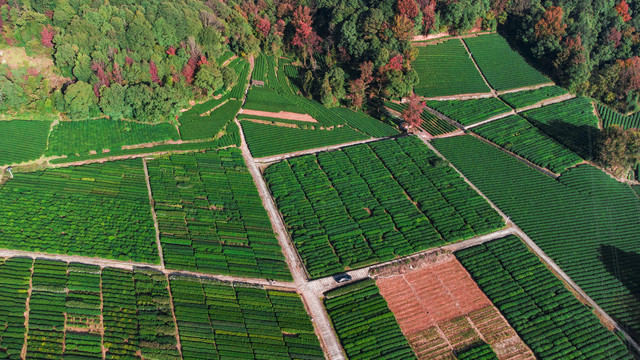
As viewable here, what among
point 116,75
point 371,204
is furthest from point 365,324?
point 116,75

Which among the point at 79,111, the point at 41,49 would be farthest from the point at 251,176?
the point at 41,49

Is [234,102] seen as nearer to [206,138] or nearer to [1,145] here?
[206,138]

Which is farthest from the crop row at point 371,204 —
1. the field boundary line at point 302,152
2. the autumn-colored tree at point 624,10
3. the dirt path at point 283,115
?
the autumn-colored tree at point 624,10

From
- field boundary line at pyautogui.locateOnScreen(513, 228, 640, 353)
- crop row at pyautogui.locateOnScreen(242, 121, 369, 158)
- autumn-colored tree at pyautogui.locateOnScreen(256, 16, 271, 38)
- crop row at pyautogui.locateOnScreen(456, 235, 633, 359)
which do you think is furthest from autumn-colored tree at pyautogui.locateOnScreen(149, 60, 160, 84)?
field boundary line at pyautogui.locateOnScreen(513, 228, 640, 353)

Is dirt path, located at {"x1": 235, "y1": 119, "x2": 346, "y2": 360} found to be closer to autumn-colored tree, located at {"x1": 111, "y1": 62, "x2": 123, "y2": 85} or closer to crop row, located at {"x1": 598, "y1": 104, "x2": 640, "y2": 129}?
autumn-colored tree, located at {"x1": 111, "y1": 62, "x2": 123, "y2": 85}

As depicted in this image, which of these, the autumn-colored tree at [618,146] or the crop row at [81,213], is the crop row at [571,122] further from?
the crop row at [81,213]

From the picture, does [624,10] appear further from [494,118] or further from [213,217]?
[213,217]

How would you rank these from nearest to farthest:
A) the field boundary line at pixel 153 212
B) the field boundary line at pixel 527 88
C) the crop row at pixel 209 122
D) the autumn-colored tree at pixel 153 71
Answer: the field boundary line at pixel 153 212 → the crop row at pixel 209 122 → the autumn-colored tree at pixel 153 71 → the field boundary line at pixel 527 88
